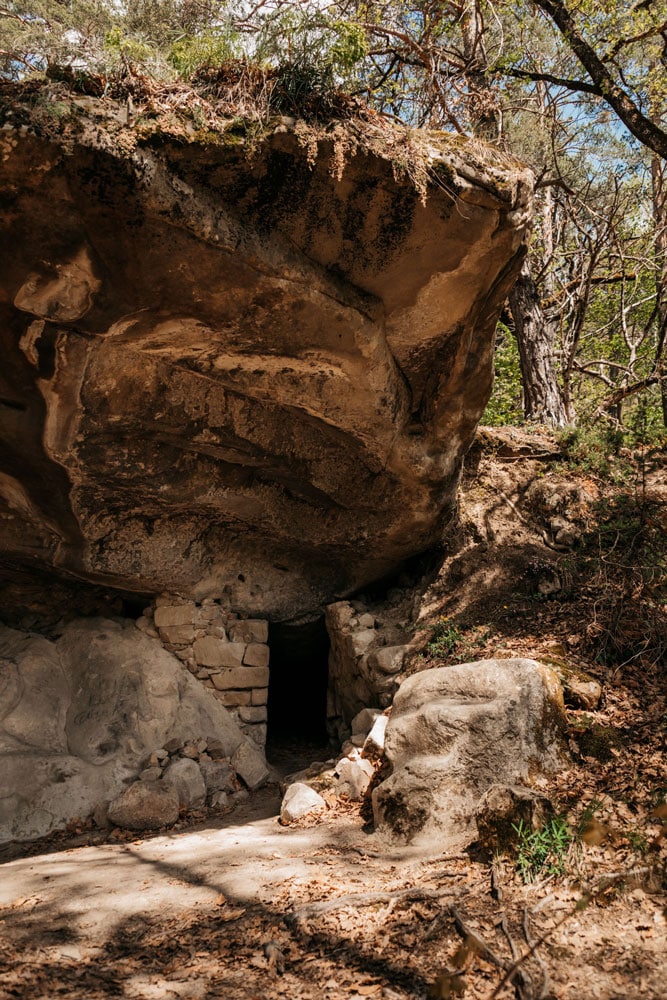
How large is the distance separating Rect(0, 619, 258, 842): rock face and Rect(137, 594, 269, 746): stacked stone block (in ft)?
0.31

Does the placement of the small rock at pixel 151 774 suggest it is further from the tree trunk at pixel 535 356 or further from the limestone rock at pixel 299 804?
the tree trunk at pixel 535 356

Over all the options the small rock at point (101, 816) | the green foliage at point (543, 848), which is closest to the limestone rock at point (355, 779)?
the green foliage at point (543, 848)

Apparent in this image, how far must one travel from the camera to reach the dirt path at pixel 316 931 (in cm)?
211

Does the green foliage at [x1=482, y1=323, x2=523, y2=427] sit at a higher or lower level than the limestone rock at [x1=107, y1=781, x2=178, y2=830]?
higher

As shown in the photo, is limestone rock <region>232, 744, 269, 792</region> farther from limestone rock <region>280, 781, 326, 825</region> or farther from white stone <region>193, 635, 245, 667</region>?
limestone rock <region>280, 781, 326, 825</region>

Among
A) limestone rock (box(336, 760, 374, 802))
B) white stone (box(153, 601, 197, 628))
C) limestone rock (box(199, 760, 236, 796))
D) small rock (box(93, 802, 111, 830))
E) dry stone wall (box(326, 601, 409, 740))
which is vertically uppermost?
white stone (box(153, 601, 197, 628))

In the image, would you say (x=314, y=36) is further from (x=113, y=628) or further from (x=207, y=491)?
(x=113, y=628)

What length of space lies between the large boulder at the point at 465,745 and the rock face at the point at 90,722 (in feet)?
5.71

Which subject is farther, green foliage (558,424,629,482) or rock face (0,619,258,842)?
green foliage (558,424,629,482)

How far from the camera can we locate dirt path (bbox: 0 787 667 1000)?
2111 mm

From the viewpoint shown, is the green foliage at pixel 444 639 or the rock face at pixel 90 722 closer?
the rock face at pixel 90 722

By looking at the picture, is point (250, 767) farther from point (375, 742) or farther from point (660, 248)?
point (660, 248)

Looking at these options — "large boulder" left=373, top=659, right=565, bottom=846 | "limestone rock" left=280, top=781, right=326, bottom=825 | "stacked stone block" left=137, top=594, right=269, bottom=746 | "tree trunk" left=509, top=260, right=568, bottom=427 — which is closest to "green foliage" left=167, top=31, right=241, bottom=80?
"large boulder" left=373, top=659, right=565, bottom=846

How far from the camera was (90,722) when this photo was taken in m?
4.81
